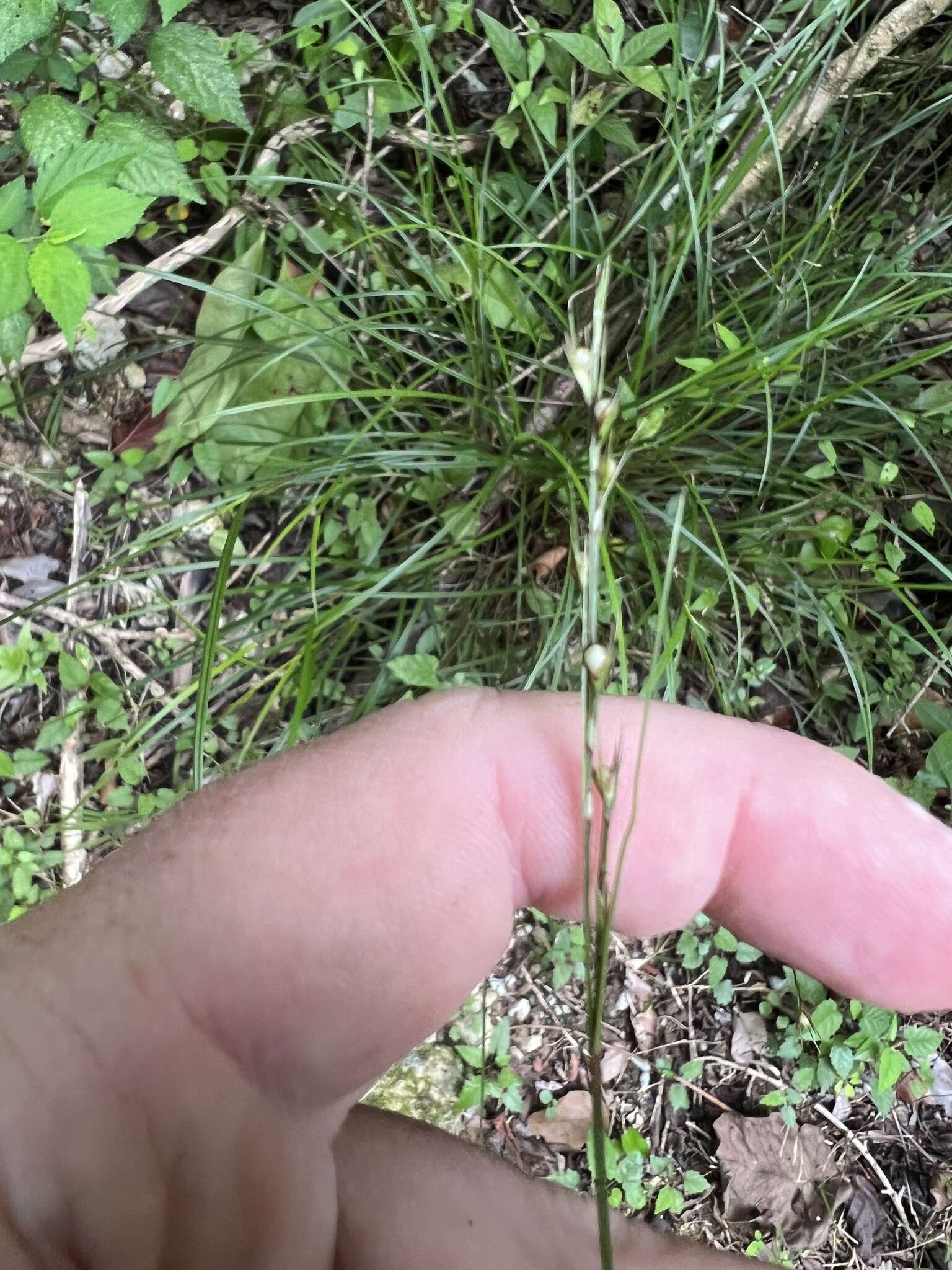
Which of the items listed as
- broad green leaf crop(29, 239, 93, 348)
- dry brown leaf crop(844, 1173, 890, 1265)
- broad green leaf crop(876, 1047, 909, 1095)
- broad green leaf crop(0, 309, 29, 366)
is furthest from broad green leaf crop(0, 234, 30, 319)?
dry brown leaf crop(844, 1173, 890, 1265)

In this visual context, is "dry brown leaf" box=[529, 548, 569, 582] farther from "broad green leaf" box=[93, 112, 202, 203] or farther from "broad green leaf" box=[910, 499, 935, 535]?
"broad green leaf" box=[93, 112, 202, 203]

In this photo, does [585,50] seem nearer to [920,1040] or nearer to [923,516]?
[923,516]

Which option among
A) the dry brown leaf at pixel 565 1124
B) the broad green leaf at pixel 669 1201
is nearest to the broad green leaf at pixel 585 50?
the dry brown leaf at pixel 565 1124

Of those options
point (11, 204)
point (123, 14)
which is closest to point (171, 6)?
point (123, 14)

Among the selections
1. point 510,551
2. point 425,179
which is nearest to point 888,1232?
point 510,551

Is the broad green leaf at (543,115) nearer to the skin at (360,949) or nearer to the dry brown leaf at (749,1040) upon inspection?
the skin at (360,949)

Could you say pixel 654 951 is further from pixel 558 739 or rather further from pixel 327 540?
pixel 327 540
